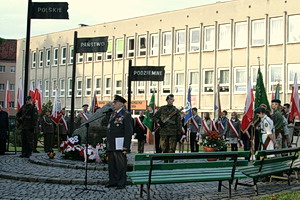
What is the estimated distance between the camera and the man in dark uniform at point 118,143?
1175 cm

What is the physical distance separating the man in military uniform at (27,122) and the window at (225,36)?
26020 millimetres

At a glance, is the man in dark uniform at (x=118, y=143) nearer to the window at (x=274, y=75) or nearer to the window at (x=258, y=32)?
the window at (x=274, y=75)

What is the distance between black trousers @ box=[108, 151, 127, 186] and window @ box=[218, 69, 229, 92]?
3093cm

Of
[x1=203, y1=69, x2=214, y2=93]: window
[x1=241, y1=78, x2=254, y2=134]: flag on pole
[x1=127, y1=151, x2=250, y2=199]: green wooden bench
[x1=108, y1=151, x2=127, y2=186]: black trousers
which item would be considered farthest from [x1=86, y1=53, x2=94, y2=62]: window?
[x1=127, y1=151, x2=250, y2=199]: green wooden bench

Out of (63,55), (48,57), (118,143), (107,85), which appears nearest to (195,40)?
(107,85)

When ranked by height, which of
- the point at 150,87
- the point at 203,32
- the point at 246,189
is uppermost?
the point at 203,32

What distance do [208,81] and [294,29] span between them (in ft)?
27.4

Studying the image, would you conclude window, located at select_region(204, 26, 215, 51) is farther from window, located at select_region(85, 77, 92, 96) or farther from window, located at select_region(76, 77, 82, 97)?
window, located at select_region(76, 77, 82, 97)

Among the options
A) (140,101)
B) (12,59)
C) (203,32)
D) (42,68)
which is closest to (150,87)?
(140,101)

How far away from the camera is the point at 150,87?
48.4 meters

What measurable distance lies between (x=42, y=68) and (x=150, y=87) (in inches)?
749

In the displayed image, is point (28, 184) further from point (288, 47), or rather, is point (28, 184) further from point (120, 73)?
point (120, 73)

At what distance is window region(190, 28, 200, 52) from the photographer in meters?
44.6

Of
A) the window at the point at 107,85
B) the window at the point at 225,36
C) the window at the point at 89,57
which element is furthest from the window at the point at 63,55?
the window at the point at 225,36
